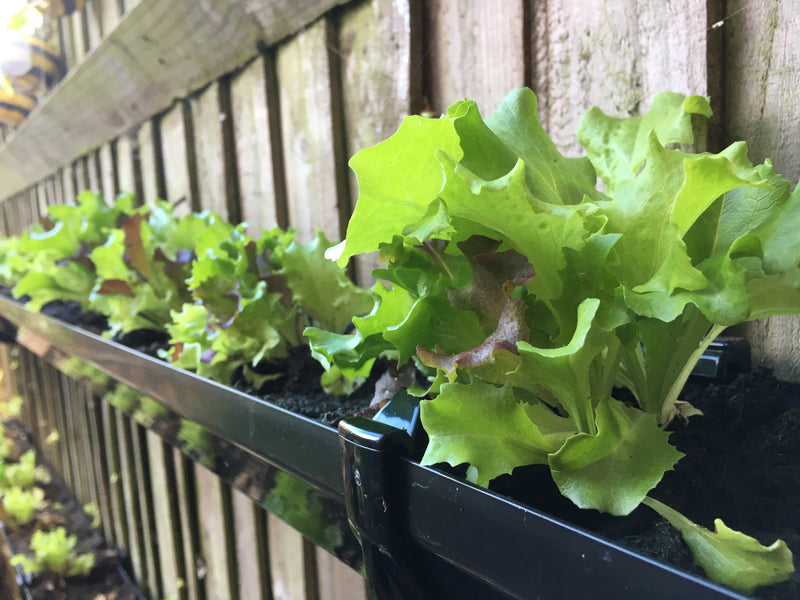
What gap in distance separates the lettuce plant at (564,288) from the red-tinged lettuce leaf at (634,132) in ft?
0.30

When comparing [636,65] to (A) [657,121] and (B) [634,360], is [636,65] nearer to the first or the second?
(A) [657,121]

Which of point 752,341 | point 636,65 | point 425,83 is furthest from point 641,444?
point 425,83

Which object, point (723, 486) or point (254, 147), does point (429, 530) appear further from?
point (254, 147)

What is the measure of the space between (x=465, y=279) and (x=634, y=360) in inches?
4.5

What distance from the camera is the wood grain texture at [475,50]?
563 mm

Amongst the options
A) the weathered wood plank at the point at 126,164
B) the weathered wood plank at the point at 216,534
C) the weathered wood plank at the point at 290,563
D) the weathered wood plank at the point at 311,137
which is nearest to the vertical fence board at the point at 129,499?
the weathered wood plank at the point at 216,534

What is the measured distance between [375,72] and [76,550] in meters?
1.96

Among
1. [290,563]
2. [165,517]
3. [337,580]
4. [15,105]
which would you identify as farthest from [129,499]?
[15,105]

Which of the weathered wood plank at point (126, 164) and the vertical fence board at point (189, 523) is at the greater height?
the weathered wood plank at point (126, 164)

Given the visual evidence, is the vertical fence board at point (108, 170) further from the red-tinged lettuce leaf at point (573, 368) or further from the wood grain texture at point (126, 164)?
the red-tinged lettuce leaf at point (573, 368)

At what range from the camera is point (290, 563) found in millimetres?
928

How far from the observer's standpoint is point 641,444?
0.27m

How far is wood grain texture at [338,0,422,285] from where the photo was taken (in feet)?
2.18

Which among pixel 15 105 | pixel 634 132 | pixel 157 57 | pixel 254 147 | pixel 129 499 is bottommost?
pixel 129 499
